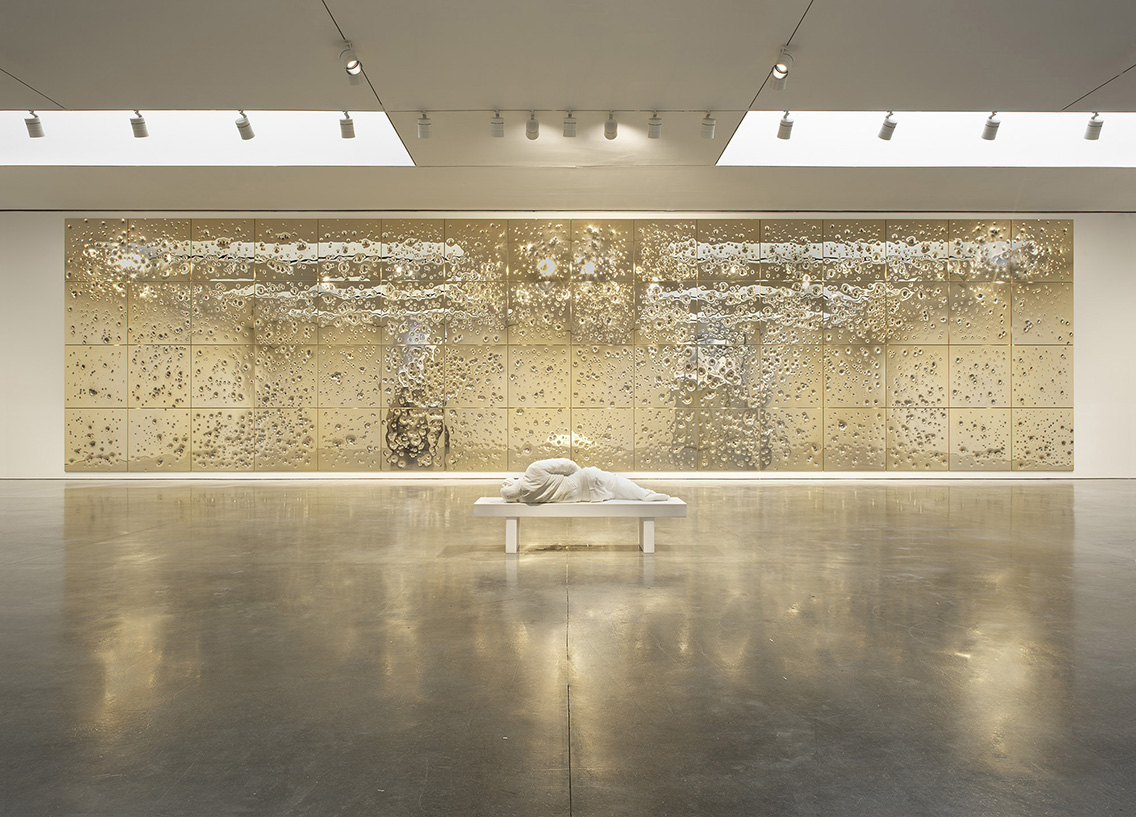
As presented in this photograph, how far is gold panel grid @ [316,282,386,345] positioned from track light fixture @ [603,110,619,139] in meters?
5.15

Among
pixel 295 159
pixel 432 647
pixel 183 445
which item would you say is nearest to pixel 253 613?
pixel 432 647

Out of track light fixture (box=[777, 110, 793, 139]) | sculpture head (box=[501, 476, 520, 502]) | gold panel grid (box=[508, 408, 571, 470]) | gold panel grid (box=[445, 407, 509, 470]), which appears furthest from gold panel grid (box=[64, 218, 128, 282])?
track light fixture (box=[777, 110, 793, 139])

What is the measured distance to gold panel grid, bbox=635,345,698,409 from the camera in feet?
39.5

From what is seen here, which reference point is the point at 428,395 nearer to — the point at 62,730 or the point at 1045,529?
the point at 1045,529

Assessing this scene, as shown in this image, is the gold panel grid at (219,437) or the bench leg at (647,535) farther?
the gold panel grid at (219,437)

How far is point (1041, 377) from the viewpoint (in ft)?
39.5

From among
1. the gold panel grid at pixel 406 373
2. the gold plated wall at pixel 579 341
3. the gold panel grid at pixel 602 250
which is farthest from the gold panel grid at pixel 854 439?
the gold panel grid at pixel 406 373

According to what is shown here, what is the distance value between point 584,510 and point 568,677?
2.59 meters

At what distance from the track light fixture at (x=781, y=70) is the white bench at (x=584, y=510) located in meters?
3.89

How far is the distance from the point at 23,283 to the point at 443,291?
6546 mm

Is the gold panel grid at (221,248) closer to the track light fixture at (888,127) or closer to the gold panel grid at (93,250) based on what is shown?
the gold panel grid at (93,250)

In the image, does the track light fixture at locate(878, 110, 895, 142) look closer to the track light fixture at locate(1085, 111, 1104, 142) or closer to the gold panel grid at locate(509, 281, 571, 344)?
the track light fixture at locate(1085, 111, 1104, 142)

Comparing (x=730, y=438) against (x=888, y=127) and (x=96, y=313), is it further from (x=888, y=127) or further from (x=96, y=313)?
(x=96, y=313)

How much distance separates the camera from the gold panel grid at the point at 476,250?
39.6ft
